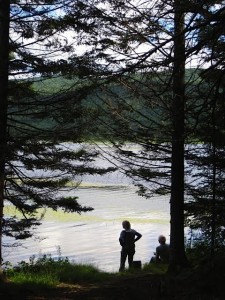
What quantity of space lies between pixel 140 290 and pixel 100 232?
16776mm

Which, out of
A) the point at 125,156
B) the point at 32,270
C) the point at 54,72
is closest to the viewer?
the point at 54,72

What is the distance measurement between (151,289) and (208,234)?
4.92 feet

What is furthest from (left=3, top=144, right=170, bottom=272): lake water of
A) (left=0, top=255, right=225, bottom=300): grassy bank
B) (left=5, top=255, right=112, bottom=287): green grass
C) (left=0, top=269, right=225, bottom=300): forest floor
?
(left=0, top=269, right=225, bottom=300): forest floor

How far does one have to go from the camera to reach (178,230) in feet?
31.2

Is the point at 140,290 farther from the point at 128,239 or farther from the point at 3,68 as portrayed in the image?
the point at 128,239

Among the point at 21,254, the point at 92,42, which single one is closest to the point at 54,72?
the point at 92,42

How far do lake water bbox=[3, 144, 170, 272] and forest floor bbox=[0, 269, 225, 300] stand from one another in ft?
7.51

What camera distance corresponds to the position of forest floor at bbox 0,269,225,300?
18.7ft

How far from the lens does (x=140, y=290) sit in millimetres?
7332

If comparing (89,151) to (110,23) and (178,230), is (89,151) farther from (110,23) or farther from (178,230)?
(110,23)

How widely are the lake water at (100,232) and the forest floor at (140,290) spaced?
90.1 inches

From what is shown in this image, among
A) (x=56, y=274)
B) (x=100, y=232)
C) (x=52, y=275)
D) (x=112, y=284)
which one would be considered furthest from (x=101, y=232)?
(x=112, y=284)

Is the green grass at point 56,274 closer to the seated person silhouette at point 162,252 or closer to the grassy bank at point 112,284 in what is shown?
the grassy bank at point 112,284

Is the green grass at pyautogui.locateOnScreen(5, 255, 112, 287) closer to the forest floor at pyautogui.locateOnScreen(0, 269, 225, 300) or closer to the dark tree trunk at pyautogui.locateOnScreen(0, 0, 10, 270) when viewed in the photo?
the forest floor at pyautogui.locateOnScreen(0, 269, 225, 300)
